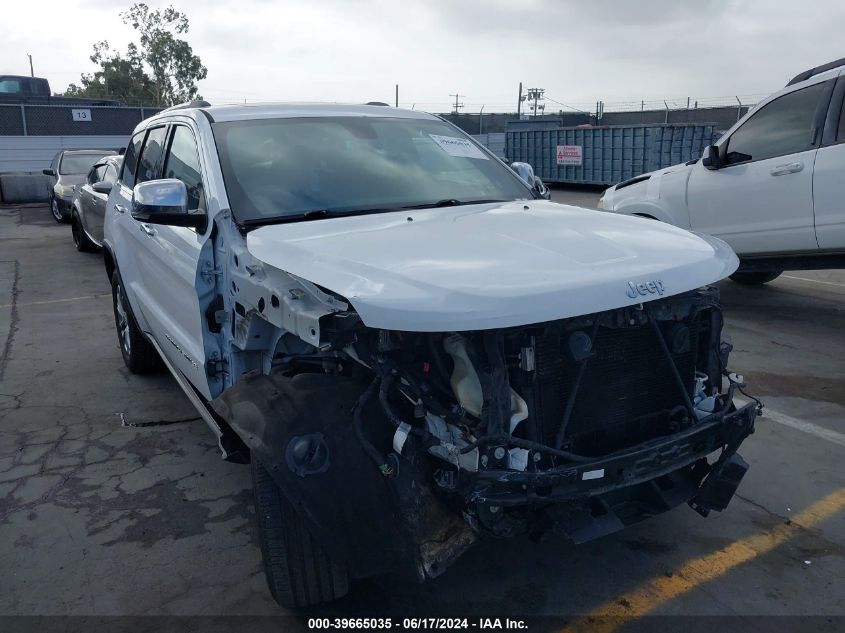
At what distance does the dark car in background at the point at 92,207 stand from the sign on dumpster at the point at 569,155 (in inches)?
541

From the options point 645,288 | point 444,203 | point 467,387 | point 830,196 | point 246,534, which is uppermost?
point 444,203

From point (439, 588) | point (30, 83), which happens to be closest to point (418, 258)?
point (439, 588)

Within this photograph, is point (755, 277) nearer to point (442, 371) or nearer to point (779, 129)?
point (779, 129)

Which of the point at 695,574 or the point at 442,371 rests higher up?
the point at 442,371

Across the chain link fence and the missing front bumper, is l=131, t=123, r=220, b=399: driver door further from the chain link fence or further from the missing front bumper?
the chain link fence

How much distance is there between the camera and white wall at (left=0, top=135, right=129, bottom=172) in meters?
24.1

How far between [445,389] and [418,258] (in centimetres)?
47

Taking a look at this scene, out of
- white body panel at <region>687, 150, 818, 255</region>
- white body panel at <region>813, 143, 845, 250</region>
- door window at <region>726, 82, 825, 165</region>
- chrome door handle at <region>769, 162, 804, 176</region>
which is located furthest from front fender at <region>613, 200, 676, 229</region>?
white body panel at <region>813, 143, 845, 250</region>

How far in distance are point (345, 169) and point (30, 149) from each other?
81.0 ft

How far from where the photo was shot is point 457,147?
4.27m

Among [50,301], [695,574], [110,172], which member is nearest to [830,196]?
[695,574]

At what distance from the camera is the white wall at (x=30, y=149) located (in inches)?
950

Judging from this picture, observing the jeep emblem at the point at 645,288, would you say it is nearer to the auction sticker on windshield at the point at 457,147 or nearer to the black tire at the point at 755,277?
the auction sticker on windshield at the point at 457,147

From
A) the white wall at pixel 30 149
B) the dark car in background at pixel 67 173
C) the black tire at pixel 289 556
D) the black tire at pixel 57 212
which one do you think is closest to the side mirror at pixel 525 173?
the black tire at pixel 289 556
